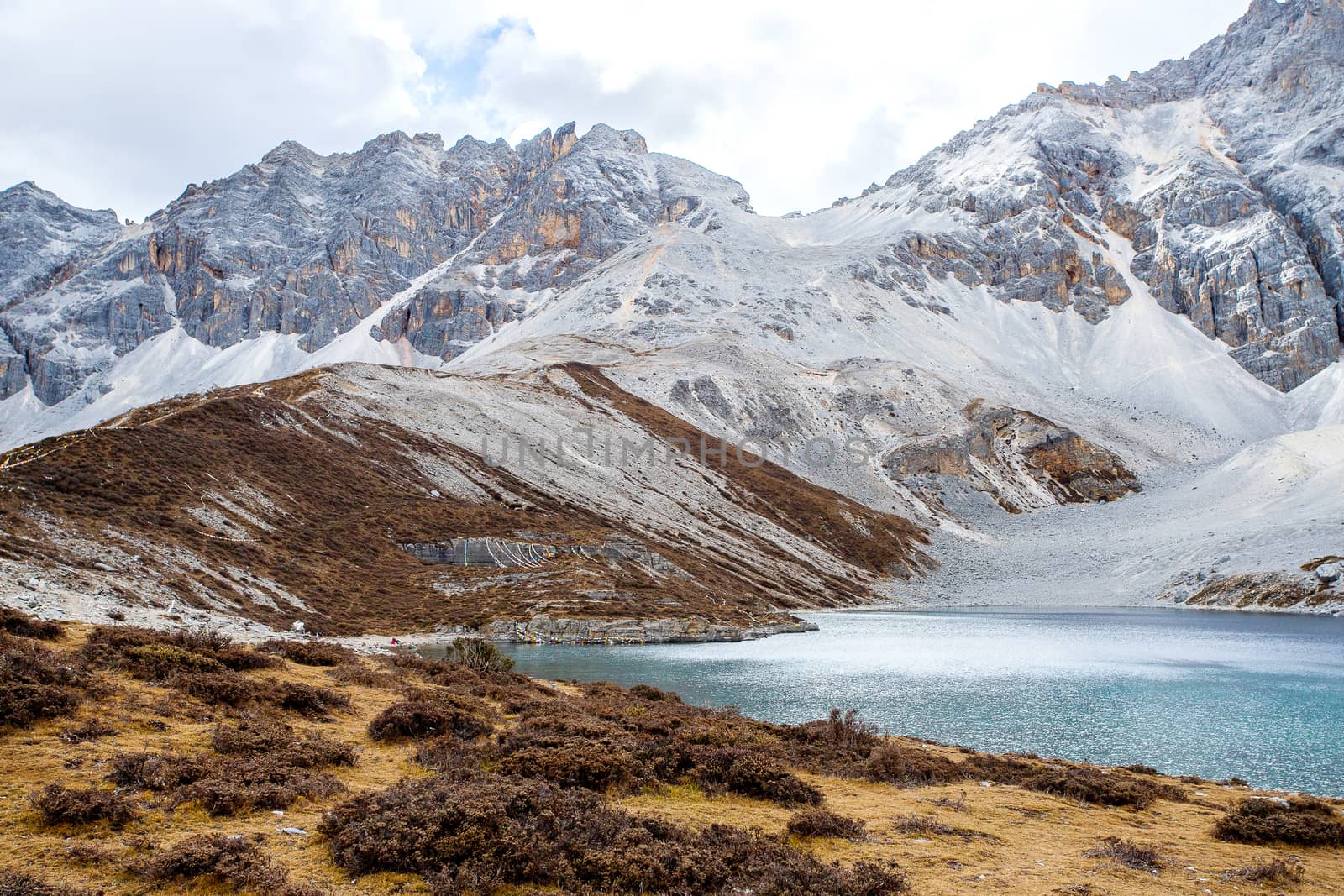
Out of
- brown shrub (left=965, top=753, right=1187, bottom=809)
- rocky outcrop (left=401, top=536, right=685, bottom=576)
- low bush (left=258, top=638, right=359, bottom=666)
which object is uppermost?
rocky outcrop (left=401, top=536, right=685, bottom=576)

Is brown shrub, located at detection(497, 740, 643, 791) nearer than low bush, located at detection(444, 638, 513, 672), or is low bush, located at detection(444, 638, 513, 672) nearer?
brown shrub, located at detection(497, 740, 643, 791)

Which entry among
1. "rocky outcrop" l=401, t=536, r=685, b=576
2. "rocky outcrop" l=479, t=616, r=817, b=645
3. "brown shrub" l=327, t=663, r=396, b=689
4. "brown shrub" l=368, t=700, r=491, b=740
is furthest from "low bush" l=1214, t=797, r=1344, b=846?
"rocky outcrop" l=401, t=536, r=685, b=576

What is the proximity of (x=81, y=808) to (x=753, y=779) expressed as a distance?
10.2 metres

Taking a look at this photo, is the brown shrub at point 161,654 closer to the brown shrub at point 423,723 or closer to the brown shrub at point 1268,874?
the brown shrub at point 423,723

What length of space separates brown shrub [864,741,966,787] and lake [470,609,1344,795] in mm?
7868

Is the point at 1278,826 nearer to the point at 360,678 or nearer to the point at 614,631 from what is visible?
the point at 360,678

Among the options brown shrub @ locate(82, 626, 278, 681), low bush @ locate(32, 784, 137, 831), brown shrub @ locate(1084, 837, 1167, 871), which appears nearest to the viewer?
low bush @ locate(32, 784, 137, 831)

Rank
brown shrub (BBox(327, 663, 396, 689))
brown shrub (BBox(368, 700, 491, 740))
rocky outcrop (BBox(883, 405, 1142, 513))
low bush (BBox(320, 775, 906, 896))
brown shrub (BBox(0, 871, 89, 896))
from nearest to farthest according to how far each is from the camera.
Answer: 1. brown shrub (BBox(0, 871, 89, 896))
2. low bush (BBox(320, 775, 906, 896))
3. brown shrub (BBox(368, 700, 491, 740))
4. brown shrub (BBox(327, 663, 396, 689))
5. rocky outcrop (BBox(883, 405, 1142, 513))

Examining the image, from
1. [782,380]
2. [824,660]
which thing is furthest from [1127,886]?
[782,380]

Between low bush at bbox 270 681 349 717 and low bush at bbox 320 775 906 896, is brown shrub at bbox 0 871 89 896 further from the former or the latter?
low bush at bbox 270 681 349 717

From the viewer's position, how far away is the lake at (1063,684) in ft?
85.1

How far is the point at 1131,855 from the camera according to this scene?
11.7 m

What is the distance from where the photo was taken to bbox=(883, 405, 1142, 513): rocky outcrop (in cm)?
13500

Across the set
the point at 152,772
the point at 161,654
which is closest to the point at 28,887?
the point at 152,772
